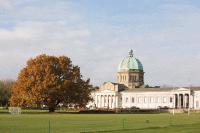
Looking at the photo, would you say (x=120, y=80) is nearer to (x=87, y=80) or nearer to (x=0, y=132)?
(x=87, y=80)

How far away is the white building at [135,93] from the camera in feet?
436

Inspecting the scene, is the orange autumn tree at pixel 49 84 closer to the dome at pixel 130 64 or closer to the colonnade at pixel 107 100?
the colonnade at pixel 107 100

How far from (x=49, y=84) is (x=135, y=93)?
80671 millimetres

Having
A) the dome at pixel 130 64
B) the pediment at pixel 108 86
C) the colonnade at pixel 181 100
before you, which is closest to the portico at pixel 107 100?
the pediment at pixel 108 86

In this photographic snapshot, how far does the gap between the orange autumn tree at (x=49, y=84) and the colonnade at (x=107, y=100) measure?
7661 cm

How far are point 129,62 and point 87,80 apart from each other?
262 ft

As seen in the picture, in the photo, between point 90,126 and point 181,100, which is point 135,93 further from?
point 90,126

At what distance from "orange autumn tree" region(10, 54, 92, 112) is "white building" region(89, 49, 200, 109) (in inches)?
2531

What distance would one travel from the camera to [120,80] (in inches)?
6329

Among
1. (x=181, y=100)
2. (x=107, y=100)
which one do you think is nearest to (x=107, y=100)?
(x=107, y=100)

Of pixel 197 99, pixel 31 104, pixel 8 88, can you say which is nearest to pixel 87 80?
pixel 31 104

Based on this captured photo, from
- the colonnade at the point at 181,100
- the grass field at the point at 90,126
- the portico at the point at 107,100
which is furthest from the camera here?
the portico at the point at 107,100

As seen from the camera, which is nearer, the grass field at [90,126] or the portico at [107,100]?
the grass field at [90,126]

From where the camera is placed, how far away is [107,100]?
158 m
